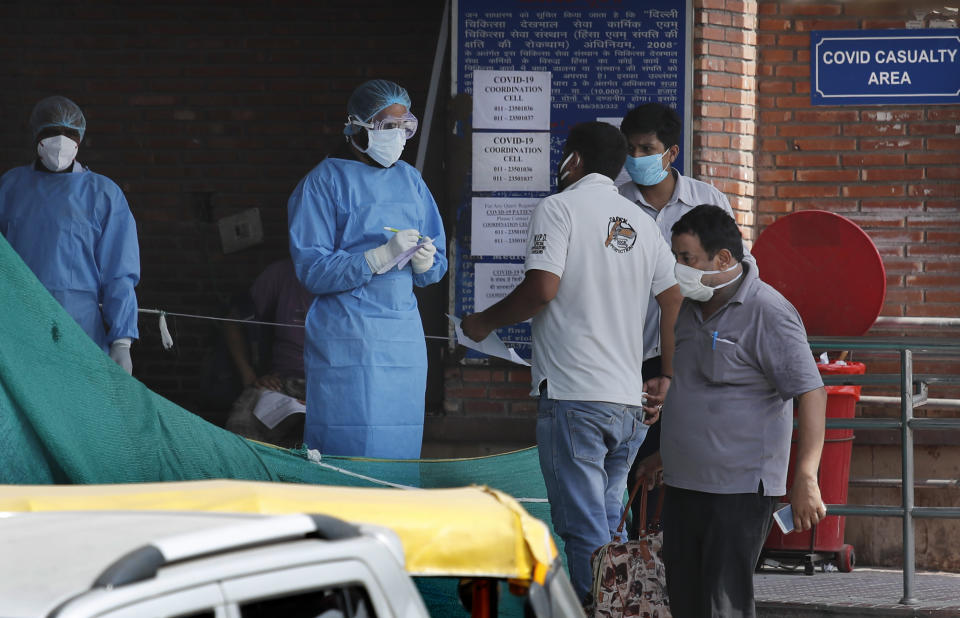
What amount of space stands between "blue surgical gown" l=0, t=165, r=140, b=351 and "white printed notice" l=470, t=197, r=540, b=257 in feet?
6.53

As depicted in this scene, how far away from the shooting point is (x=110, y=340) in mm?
5727

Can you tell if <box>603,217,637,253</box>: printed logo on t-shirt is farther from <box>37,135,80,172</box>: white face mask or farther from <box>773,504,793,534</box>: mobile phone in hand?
<box>37,135,80,172</box>: white face mask

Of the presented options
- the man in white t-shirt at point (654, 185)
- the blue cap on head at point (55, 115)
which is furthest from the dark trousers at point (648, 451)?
the blue cap on head at point (55, 115)

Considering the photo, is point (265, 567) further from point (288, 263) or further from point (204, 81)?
point (204, 81)

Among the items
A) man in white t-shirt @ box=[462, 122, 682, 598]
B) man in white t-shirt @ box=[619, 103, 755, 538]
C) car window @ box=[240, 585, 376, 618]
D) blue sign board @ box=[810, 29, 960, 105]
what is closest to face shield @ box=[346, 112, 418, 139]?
man in white t-shirt @ box=[462, 122, 682, 598]

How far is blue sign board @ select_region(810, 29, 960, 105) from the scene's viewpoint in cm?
737

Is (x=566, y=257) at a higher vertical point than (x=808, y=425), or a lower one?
higher

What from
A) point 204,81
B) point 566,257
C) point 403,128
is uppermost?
point 204,81

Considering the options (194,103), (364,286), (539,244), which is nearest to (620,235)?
(539,244)

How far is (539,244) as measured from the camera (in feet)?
16.0

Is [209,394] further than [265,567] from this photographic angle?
Yes

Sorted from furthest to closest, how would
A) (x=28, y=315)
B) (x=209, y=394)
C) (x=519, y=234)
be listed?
(x=209, y=394) → (x=519, y=234) → (x=28, y=315)

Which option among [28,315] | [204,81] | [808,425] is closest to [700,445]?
[808,425]

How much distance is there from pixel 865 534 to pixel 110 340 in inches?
166
